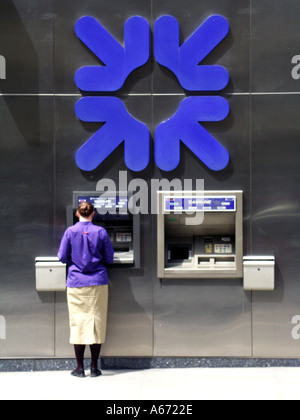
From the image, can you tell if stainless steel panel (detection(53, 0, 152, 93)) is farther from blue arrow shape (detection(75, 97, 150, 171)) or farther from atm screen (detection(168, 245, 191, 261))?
atm screen (detection(168, 245, 191, 261))

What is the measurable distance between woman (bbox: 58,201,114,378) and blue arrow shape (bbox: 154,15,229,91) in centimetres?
158

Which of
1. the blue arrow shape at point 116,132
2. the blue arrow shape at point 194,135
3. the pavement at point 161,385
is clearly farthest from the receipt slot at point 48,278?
the blue arrow shape at point 194,135

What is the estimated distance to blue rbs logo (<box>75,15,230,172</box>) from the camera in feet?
20.1

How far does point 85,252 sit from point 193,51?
2.21 metres

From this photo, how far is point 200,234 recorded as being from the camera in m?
6.25

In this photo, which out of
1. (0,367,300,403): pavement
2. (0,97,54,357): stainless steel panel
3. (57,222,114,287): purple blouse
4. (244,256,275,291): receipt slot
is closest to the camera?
(0,367,300,403): pavement

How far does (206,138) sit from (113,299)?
1828 millimetres

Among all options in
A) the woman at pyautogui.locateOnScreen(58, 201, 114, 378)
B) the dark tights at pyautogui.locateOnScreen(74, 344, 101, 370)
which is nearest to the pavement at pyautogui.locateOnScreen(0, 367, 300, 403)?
the dark tights at pyautogui.locateOnScreen(74, 344, 101, 370)

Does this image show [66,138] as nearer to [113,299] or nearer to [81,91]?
[81,91]

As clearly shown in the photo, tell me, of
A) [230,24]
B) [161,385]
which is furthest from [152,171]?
[161,385]

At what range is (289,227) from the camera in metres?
6.18

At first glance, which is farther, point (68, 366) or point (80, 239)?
point (68, 366)

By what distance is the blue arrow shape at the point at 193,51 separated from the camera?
611 cm

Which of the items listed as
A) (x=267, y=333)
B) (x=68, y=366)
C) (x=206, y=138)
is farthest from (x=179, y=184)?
(x=68, y=366)
